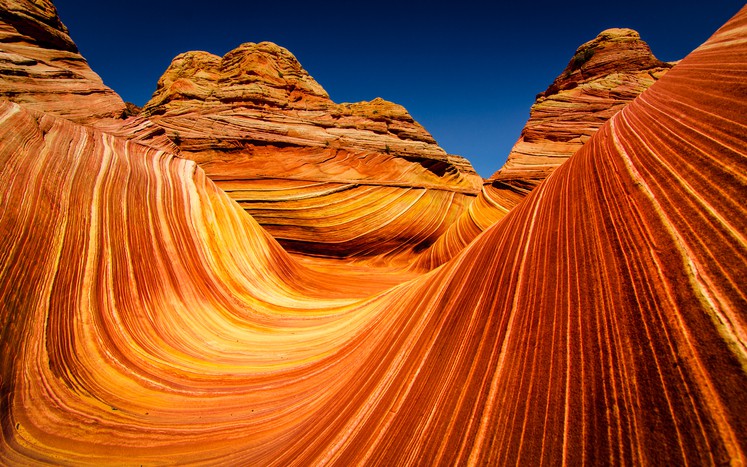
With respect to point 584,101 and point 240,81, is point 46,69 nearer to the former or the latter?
point 240,81

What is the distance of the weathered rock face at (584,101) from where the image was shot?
6509mm

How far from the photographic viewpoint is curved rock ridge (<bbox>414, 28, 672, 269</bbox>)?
6238 mm

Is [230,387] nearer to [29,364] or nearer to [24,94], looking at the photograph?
[29,364]

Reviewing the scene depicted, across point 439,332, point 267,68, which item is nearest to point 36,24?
point 267,68

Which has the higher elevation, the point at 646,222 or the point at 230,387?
the point at 646,222

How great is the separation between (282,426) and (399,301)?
117 centimetres

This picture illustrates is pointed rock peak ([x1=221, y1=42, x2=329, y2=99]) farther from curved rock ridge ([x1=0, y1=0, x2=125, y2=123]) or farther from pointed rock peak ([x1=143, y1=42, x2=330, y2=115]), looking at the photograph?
curved rock ridge ([x1=0, y1=0, x2=125, y2=123])

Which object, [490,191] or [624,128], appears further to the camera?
[490,191]

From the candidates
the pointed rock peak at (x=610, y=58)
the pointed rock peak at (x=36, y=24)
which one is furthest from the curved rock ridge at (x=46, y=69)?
the pointed rock peak at (x=610, y=58)

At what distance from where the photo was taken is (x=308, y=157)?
7340 millimetres

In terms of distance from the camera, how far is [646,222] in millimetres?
1149

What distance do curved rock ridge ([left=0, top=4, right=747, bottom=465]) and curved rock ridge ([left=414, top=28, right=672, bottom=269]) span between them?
13.3ft

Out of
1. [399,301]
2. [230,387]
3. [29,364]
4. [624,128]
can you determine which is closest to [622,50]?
[624,128]

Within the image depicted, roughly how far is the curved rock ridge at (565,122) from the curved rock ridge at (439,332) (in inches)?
159
